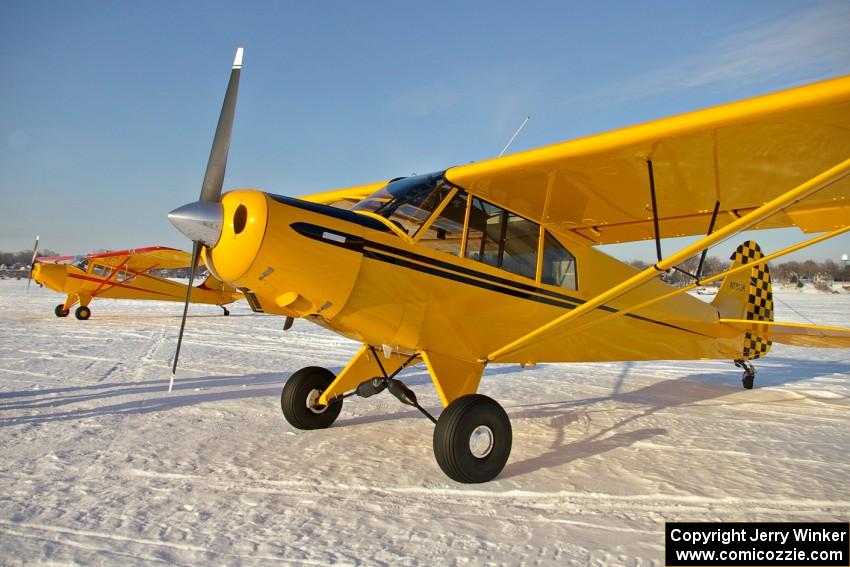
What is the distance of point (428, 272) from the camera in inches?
157

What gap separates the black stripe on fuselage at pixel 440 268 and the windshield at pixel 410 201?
0.28 m

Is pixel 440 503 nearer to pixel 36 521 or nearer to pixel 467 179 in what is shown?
pixel 36 521

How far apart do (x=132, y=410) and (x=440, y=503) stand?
12.1 feet

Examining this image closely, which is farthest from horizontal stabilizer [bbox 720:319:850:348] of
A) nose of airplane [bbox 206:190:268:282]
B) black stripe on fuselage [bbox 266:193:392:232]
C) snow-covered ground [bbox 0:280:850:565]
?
nose of airplane [bbox 206:190:268:282]

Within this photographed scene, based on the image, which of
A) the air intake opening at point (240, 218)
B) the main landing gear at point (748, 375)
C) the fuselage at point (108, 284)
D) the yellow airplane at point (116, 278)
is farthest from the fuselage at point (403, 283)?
the fuselage at point (108, 284)

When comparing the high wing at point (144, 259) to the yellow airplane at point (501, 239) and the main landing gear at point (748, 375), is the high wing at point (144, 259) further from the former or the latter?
the main landing gear at point (748, 375)

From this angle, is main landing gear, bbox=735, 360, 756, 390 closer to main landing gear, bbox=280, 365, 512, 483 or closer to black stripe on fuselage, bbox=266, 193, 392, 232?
main landing gear, bbox=280, 365, 512, 483

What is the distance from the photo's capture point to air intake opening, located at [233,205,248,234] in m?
3.21

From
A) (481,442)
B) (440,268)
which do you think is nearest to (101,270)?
(440,268)

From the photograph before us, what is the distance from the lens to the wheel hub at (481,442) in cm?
363

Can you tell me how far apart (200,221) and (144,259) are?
18583mm

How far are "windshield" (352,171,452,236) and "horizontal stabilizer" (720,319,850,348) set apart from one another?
4.82m

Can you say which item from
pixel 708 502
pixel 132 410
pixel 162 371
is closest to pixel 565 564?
pixel 708 502

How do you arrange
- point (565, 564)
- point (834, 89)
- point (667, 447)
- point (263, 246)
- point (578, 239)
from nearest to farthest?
point (565, 564) < point (834, 89) < point (263, 246) < point (667, 447) < point (578, 239)
